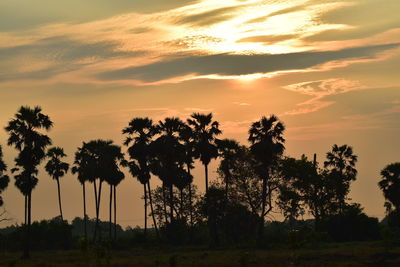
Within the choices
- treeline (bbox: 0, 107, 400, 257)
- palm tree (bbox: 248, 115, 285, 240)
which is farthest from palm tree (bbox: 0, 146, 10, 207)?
palm tree (bbox: 248, 115, 285, 240)

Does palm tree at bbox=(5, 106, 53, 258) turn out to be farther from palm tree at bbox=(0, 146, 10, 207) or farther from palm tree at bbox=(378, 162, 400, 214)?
palm tree at bbox=(378, 162, 400, 214)

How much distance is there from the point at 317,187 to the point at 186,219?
2052cm

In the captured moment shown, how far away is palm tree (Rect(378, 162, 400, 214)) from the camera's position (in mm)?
79431

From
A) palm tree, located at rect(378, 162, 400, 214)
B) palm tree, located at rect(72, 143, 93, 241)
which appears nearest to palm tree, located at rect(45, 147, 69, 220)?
palm tree, located at rect(72, 143, 93, 241)

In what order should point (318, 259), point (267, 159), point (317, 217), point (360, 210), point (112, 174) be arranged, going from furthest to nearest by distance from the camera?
point (112, 174)
point (317, 217)
point (267, 159)
point (360, 210)
point (318, 259)

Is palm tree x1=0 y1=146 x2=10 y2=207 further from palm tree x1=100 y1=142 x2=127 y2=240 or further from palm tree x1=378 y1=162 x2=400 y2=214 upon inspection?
palm tree x1=378 y1=162 x2=400 y2=214

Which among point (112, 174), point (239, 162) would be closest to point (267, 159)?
point (239, 162)

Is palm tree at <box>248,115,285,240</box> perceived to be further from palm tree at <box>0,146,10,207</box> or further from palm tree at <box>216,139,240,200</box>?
palm tree at <box>0,146,10,207</box>

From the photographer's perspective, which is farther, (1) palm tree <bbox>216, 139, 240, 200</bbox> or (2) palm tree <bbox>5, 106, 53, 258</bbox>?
(1) palm tree <bbox>216, 139, 240, 200</bbox>

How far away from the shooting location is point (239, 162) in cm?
9231

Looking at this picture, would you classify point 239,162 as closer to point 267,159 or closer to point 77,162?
point 267,159

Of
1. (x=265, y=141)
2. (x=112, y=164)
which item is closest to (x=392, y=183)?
(x=265, y=141)

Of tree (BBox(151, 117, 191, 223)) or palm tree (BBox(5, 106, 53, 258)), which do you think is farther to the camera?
tree (BBox(151, 117, 191, 223))

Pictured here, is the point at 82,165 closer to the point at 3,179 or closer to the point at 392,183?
the point at 3,179
